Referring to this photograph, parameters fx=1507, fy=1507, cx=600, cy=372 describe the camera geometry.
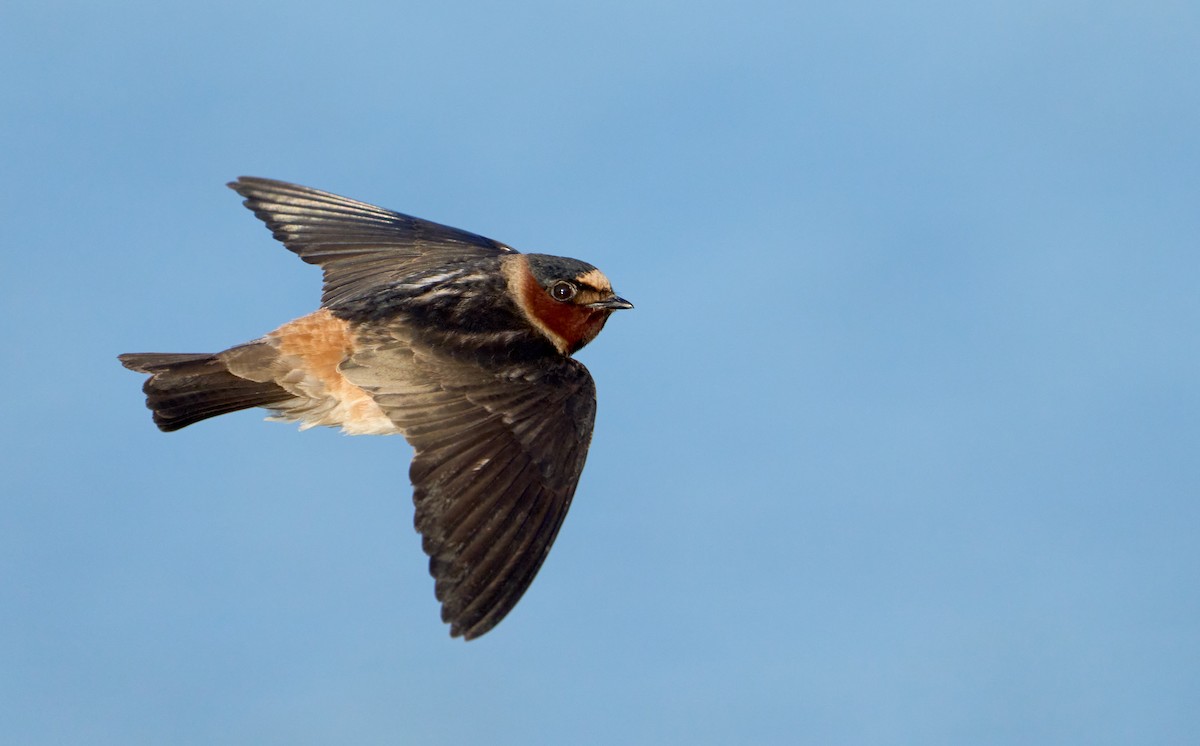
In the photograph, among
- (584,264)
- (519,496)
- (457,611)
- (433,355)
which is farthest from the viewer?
(584,264)

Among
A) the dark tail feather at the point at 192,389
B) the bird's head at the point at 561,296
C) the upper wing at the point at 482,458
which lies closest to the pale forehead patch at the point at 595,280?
the bird's head at the point at 561,296

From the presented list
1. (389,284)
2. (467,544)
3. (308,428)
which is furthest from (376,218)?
(467,544)

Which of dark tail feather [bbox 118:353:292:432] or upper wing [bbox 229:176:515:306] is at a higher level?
upper wing [bbox 229:176:515:306]

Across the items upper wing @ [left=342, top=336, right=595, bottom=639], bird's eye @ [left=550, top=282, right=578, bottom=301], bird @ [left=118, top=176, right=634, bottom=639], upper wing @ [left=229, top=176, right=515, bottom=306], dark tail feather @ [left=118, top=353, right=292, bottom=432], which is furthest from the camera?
upper wing @ [left=229, top=176, right=515, bottom=306]

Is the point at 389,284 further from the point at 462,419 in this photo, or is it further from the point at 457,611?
the point at 457,611

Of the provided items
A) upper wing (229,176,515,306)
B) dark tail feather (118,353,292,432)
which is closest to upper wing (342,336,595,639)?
dark tail feather (118,353,292,432)

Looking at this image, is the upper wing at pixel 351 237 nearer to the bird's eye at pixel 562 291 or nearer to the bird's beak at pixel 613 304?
the bird's eye at pixel 562 291

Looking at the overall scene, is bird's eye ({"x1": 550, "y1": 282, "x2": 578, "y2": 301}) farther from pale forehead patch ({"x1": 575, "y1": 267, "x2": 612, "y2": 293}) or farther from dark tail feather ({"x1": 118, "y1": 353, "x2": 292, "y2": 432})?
dark tail feather ({"x1": 118, "y1": 353, "x2": 292, "y2": 432})
